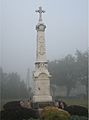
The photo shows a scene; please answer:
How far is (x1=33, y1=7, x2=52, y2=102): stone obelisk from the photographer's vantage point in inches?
507

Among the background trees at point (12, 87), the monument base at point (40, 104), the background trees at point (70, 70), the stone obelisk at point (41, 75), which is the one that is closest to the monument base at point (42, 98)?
the stone obelisk at point (41, 75)

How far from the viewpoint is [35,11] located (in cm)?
1383

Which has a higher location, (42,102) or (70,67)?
(70,67)

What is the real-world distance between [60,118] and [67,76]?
12604mm

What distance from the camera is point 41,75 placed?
12.9 meters

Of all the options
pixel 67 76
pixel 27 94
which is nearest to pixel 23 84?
pixel 27 94

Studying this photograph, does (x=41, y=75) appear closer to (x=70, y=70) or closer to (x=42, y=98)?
(x=42, y=98)

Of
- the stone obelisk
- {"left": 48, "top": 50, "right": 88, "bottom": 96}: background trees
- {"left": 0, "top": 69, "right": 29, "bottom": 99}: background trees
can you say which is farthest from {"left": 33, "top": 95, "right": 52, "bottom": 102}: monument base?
{"left": 48, "top": 50, "right": 88, "bottom": 96}: background trees

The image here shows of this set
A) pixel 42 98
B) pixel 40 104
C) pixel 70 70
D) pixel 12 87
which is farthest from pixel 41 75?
pixel 70 70

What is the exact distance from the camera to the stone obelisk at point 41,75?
12875mm

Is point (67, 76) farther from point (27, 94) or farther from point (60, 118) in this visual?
point (60, 118)

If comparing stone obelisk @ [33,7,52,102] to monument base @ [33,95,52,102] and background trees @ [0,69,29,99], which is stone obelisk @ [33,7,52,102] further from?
background trees @ [0,69,29,99]

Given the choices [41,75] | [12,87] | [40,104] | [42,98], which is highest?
[41,75]

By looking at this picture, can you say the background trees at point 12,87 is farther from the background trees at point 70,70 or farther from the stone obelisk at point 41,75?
the background trees at point 70,70
